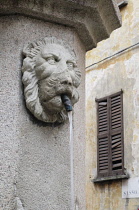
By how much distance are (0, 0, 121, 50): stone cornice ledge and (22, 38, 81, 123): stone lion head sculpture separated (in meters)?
0.16

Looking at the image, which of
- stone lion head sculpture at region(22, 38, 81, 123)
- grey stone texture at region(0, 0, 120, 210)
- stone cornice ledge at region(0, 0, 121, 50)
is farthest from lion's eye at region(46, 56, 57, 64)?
stone cornice ledge at region(0, 0, 121, 50)

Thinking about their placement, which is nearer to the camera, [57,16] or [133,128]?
[57,16]

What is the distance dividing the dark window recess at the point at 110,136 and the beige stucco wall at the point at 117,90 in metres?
0.15

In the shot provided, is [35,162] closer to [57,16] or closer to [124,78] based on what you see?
[57,16]

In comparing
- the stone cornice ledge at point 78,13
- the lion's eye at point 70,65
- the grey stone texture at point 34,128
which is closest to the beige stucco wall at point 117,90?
the stone cornice ledge at point 78,13

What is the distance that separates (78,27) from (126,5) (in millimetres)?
7969

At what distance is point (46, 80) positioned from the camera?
1931mm

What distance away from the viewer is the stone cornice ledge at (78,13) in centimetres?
201

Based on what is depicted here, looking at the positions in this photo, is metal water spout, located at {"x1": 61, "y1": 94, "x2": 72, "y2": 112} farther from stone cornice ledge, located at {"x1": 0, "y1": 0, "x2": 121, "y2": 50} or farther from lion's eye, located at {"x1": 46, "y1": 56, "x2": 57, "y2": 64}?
stone cornice ledge, located at {"x1": 0, "y1": 0, "x2": 121, "y2": 50}

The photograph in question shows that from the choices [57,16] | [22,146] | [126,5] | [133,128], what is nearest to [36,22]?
[57,16]

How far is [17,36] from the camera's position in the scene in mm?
2023

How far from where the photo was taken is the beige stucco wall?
8.82 metres

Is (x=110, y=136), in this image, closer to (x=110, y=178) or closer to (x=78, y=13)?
(x=110, y=178)

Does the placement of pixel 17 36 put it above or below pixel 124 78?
below
